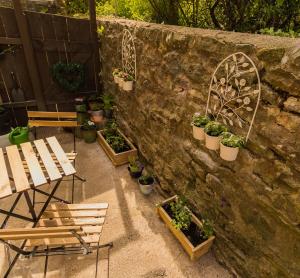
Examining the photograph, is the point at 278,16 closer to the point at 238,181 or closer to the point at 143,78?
the point at 143,78

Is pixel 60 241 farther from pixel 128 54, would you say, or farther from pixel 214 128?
pixel 128 54

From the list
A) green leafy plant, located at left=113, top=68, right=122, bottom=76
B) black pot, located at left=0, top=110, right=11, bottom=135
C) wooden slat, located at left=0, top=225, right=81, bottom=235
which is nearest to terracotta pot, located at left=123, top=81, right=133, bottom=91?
green leafy plant, located at left=113, top=68, right=122, bottom=76

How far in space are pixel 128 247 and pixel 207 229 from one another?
0.97 meters

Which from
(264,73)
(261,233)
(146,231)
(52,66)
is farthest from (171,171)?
(52,66)

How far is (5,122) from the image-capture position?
187 inches

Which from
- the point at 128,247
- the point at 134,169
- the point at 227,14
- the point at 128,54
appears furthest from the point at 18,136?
the point at 227,14

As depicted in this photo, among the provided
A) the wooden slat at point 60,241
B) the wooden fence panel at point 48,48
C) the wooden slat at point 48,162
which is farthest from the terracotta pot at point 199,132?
the wooden fence panel at point 48,48

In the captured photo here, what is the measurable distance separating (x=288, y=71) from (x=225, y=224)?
5.53 ft

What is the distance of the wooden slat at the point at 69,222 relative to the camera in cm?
247

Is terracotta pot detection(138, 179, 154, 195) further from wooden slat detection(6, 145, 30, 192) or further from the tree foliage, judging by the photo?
the tree foliage

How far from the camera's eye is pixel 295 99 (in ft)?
5.40

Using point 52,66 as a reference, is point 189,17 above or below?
above

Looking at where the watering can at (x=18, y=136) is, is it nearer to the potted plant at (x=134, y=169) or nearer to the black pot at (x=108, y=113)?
the black pot at (x=108, y=113)

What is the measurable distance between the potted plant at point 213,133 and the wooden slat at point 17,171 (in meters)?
1.86
